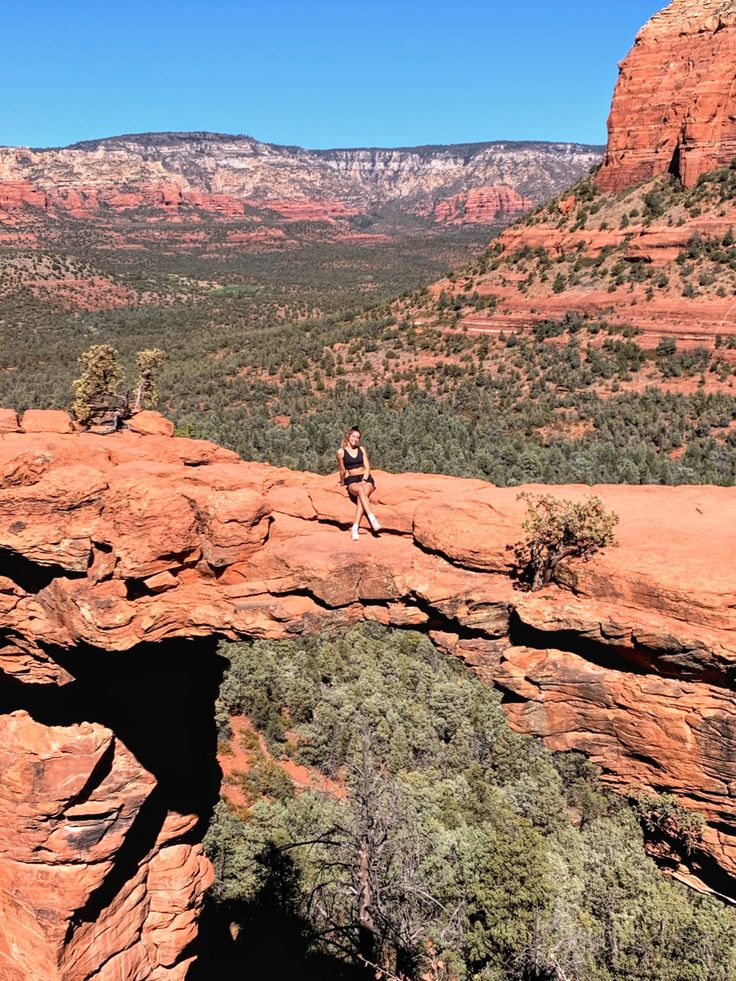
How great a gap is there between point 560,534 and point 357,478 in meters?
3.71

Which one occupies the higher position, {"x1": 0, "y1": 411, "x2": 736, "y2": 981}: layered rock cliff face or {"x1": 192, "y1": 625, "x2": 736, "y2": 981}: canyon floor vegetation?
{"x1": 0, "y1": 411, "x2": 736, "y2": 981}: layered rock cliff face

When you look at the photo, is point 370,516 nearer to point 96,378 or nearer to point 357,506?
point 357,506

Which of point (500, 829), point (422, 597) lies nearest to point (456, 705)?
point (500, 829)

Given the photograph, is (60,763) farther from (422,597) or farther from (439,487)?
(439,487)

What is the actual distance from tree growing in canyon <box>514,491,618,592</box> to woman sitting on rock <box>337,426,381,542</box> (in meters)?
2.59

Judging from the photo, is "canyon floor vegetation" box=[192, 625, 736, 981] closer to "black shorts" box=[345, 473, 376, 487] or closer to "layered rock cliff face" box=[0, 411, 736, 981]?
"layered rock cliff face" box=[0, 411, 736, 981]

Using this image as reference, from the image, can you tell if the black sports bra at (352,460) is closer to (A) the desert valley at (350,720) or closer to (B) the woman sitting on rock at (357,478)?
(B) the woman sitting on rock at (357,478)

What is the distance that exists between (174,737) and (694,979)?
1070 cm

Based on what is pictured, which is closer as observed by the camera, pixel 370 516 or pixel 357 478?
pixel 370 516

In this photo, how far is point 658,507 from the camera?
364 inches

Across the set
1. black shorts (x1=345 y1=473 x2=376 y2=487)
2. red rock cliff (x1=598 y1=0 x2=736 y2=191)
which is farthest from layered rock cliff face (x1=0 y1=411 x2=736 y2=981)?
red rock cliff (x1=598 y1=0 x2=736 y2=191)

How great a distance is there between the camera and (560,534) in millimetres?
7688

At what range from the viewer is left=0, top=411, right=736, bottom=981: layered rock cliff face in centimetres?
709

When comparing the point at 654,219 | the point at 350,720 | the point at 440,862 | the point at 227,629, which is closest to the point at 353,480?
the point at 227,629
